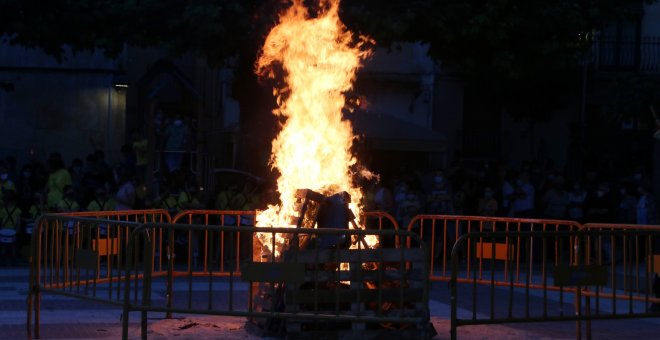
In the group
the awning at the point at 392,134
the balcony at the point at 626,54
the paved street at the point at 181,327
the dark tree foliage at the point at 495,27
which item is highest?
the balcony at the point at 626,54

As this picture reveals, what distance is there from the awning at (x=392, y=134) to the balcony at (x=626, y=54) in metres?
8.56

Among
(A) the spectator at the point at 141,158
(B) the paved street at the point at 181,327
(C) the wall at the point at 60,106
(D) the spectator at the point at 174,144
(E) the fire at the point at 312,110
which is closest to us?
(B) the paved street at the point at 181,327

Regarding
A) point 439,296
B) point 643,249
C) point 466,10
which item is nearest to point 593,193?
point 466,10

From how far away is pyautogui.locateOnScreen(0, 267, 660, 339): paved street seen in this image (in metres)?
10.4

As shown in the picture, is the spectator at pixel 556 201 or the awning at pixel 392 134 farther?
the awning at pixel 392 134

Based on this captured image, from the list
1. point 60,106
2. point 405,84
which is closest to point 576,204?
point 405,84

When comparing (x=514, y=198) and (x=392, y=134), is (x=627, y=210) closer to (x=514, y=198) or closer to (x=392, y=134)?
(x=514, y=198)

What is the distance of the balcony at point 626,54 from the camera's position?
30.5 meters

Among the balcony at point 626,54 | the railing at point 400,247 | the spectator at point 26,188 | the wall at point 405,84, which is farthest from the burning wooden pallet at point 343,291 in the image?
the balcony at point 626,54

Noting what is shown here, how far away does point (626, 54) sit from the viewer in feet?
101

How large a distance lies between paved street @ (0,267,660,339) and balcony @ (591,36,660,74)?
19.1 meters

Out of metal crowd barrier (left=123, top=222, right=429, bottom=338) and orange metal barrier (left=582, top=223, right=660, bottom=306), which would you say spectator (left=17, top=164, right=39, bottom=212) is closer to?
metal crowd barrier (left=123, top=222, right=429, bottom=338)

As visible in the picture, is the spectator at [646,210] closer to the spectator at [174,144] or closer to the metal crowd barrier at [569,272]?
the spectator at [174,144]

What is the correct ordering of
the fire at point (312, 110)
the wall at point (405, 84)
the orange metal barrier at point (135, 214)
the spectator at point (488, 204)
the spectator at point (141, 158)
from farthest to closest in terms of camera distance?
the wall at point (405, 84)
the spectator at point (141, 158)
the spectator at point (488, 204)
the fire at point (312, 110)
the orange metal barrier at point (135, 214)
